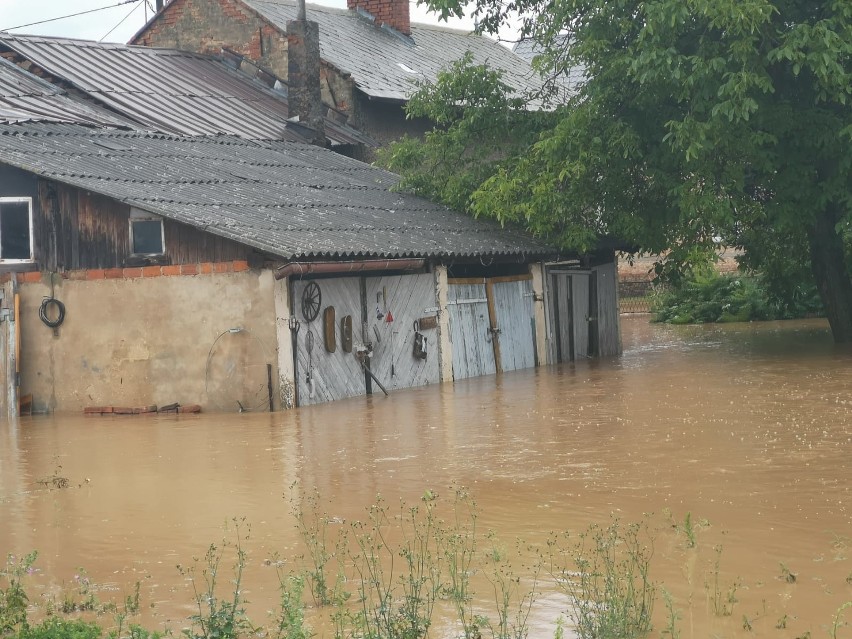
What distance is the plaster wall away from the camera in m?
17.3

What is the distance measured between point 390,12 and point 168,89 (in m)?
9.21

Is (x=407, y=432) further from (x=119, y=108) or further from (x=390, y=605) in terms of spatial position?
(x=119, y=108)

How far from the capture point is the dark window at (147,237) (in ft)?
58.5

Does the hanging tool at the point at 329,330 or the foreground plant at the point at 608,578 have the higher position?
the hanging tool at the point at 329,330

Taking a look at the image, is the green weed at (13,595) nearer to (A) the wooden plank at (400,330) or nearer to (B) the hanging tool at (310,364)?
(B) the hanging tool at (310,364)

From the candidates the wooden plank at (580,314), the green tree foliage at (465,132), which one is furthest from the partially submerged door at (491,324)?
the green tree foliage at (465,132)

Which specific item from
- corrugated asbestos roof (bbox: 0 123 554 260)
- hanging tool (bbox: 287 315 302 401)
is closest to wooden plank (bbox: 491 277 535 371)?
corrugated asbestos roof (bbox: 0 123 554 260)

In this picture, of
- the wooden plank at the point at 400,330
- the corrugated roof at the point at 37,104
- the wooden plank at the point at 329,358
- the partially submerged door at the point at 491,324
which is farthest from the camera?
the corrugated roof at the point at 37,104

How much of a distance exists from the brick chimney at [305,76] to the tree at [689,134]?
414 centimetres

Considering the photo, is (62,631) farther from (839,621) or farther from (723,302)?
(723,302)

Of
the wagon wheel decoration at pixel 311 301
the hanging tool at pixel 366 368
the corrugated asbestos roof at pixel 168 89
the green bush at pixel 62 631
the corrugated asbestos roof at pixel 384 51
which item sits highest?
the corrugated asbestos roof at pixel 384 51

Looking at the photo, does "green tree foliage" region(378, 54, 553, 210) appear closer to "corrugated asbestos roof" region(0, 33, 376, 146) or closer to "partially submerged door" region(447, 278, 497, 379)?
"partially submerged door" region(447, 278, 497, 379)

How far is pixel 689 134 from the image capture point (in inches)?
762

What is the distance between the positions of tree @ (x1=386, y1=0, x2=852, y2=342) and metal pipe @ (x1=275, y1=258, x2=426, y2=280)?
3603mm
